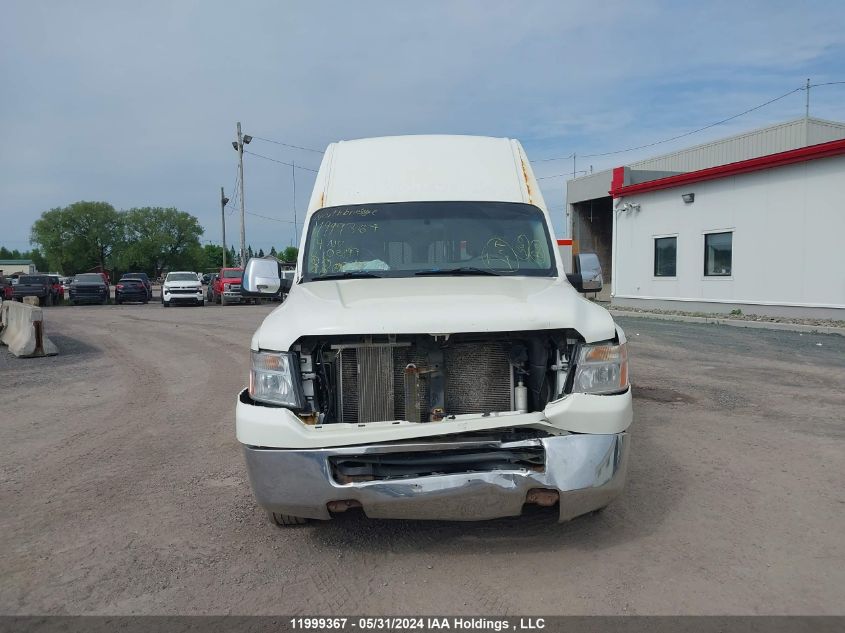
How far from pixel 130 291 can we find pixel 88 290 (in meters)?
2.18

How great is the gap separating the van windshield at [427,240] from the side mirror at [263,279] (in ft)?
1.33

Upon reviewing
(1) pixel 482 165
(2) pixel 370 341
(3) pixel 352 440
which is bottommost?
(3) pixel 352 440

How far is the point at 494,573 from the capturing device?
3488 millimetres

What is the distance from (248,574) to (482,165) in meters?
3.67

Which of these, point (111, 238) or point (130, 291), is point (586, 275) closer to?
point (130, 291)

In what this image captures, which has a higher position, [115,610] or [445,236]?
[445,236]

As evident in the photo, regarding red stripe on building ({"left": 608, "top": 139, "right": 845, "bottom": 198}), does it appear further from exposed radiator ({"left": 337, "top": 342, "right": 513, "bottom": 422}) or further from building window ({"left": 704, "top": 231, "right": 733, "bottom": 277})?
exposed radiator ({"left": 337, "top": 342, "right": 513, "bottom": 422})

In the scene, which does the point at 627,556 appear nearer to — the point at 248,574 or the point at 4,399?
the point at 248,574

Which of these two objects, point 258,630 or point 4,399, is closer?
point 258,630

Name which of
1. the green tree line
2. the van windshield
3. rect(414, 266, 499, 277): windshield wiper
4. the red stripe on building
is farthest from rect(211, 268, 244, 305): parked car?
the green tree line

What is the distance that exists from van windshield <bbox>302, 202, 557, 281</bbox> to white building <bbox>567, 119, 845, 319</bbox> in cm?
1322

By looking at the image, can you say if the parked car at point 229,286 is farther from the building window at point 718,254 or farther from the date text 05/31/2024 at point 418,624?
the date text 05/31/2024 at point 418,624

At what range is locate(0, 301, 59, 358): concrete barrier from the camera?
12516mm

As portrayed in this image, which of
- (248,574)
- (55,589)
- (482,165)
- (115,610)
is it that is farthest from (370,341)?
(482,165)
